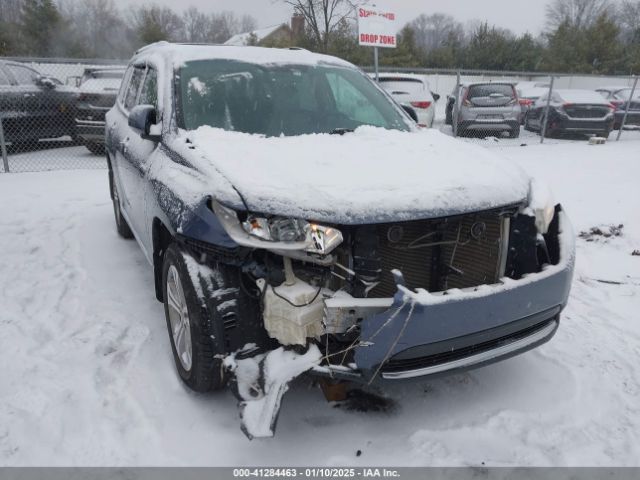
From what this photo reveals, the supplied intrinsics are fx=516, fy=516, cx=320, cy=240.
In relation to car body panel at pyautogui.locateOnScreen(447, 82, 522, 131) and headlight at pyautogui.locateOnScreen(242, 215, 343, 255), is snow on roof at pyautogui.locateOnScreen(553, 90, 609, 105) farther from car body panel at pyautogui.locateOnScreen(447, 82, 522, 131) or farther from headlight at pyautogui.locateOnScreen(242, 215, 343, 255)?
headlight at pyautogui.locateOnScreen(242, 215, 343, 255)

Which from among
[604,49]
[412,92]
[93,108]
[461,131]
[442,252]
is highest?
[442,252]

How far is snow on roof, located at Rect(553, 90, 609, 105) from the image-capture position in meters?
13.8

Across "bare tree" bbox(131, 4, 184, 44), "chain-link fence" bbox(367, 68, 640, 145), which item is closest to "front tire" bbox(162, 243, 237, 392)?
"chain-link fence" bbox(367, 68, 640, 145)

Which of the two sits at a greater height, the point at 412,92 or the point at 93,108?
the point at 93,108

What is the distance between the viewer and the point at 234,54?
12.5ft

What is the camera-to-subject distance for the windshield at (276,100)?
3.35 meters

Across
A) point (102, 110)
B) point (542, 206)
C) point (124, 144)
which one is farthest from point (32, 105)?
point (542, 206)

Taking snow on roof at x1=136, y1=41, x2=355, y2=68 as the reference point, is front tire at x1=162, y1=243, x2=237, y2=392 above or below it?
below

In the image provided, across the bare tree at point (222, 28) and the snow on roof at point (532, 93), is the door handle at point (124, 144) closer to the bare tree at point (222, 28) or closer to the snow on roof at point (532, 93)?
the snow on roof at point (532, 93)

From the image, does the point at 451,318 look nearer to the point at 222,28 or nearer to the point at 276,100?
the point at 276,100

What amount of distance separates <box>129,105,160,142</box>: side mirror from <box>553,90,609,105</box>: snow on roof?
13336 millimetres

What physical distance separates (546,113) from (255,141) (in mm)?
12389

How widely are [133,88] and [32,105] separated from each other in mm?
6011
